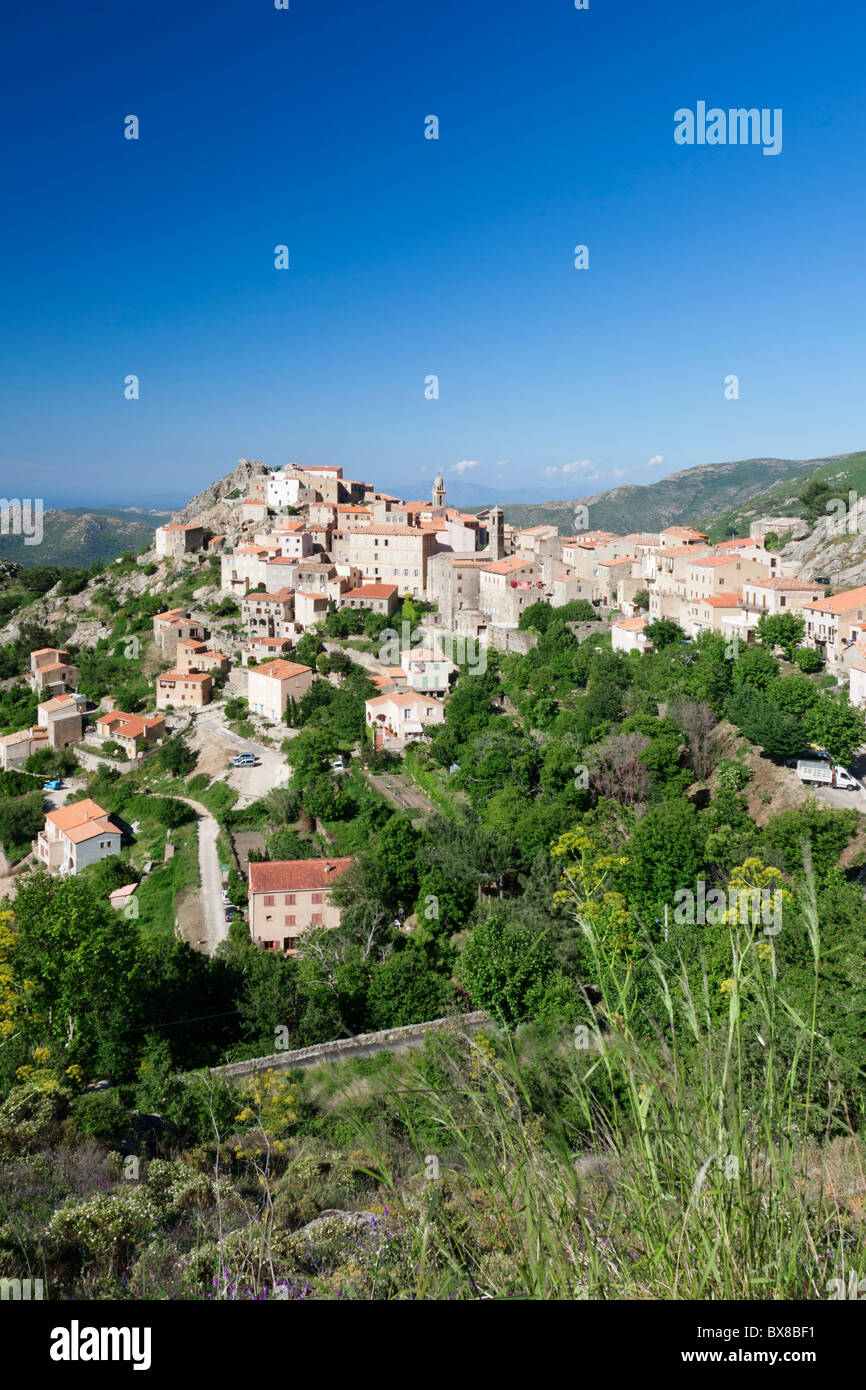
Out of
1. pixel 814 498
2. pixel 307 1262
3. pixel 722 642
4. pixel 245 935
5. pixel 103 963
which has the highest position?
pixel 814 498

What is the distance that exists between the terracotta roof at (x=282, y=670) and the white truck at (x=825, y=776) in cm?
2174

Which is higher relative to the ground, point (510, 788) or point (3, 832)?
→ point (510, 788)

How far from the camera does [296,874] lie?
2245 cm

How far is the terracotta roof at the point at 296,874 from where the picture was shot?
22062mm

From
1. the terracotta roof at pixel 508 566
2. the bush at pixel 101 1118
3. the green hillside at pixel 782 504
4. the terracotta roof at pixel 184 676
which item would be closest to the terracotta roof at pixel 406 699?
the terracotta roof at pixel 508 566

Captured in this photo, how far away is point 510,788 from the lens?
2581 cm

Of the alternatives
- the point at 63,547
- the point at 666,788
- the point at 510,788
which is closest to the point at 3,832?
the point at 510,788

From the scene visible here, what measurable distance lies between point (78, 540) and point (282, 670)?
461 feet

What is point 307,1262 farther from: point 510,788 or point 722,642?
point 722,642

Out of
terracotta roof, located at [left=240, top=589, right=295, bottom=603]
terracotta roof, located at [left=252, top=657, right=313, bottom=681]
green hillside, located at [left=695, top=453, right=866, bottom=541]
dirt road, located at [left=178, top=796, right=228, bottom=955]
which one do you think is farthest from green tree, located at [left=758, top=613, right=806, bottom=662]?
green hillside, located at [left=695, top=453, right=866, bottom=541]

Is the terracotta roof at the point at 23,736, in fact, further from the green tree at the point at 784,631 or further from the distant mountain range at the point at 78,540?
the distant mountain range at the point at 78,540

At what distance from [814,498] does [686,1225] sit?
55.8 m

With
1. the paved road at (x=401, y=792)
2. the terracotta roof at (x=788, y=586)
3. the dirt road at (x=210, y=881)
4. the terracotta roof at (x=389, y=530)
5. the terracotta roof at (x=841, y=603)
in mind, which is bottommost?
the dirt road at (x=210, y=881)

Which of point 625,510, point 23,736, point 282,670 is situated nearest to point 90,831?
point 282,670
